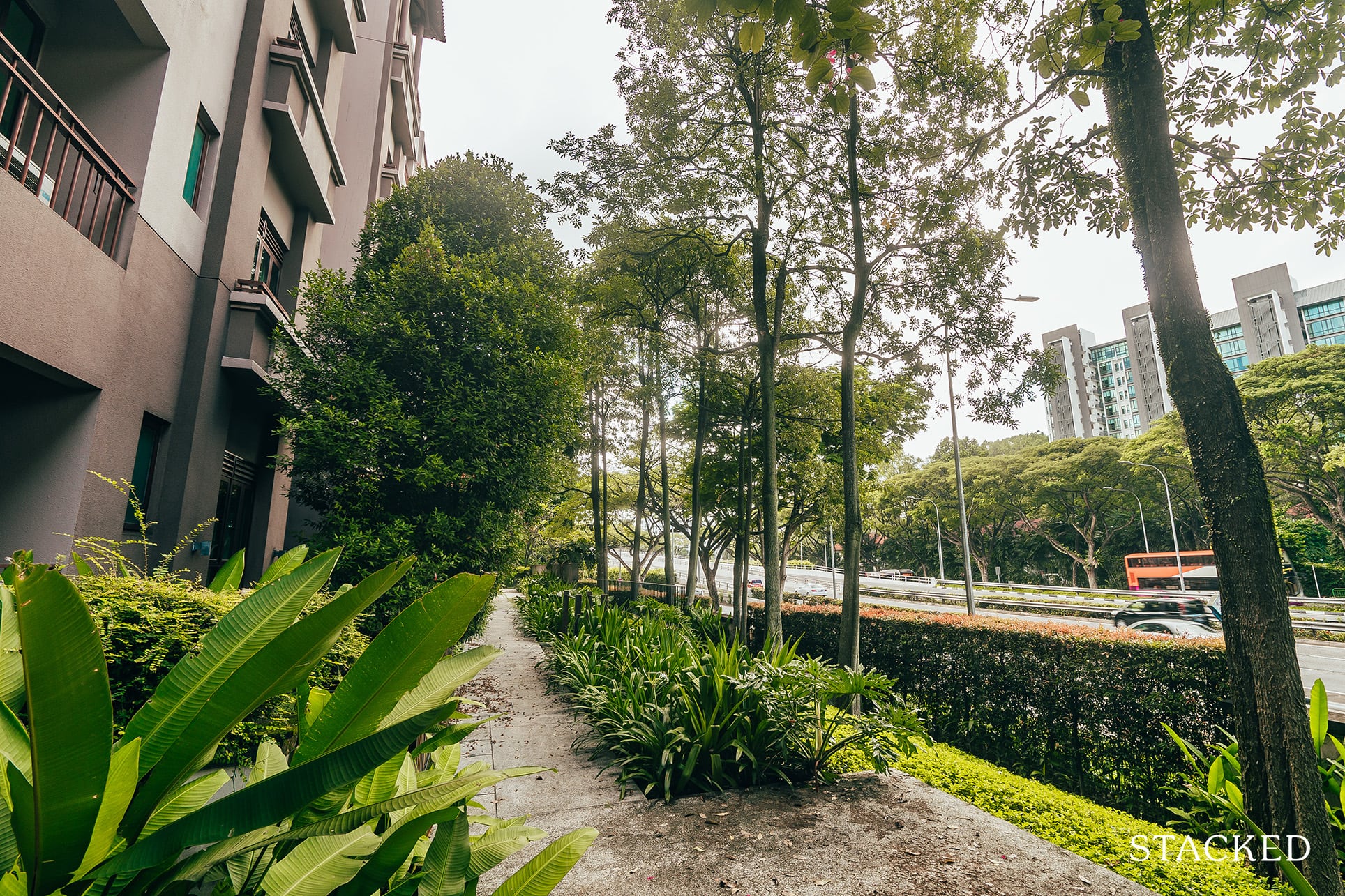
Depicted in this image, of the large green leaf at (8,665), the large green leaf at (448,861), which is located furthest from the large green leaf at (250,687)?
the large green leaf at (448,861)

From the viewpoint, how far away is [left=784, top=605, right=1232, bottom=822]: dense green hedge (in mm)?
5172

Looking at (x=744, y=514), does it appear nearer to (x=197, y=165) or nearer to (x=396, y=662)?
(x=197, y=165)

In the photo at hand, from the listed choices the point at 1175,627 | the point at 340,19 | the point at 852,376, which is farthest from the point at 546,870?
the point at 1175,627

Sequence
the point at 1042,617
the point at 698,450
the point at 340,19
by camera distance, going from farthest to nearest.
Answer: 1. the point at 1042,617
2. the point at 698,450
3. the point at 340,19

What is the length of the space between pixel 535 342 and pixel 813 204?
5577 mm

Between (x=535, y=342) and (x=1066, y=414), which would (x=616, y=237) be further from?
(x=1066, y=414)

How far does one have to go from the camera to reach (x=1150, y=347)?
72.2 metres

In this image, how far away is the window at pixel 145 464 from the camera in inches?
250

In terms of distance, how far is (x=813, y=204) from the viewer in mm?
10500

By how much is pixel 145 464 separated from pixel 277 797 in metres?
7.76

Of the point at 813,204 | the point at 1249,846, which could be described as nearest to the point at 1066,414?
the point at 813,204

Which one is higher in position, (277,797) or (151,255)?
(151,255)

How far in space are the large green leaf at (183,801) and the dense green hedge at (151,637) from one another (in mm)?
953

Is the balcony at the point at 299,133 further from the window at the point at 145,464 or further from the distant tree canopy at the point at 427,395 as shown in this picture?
the window at the point at 145,464
